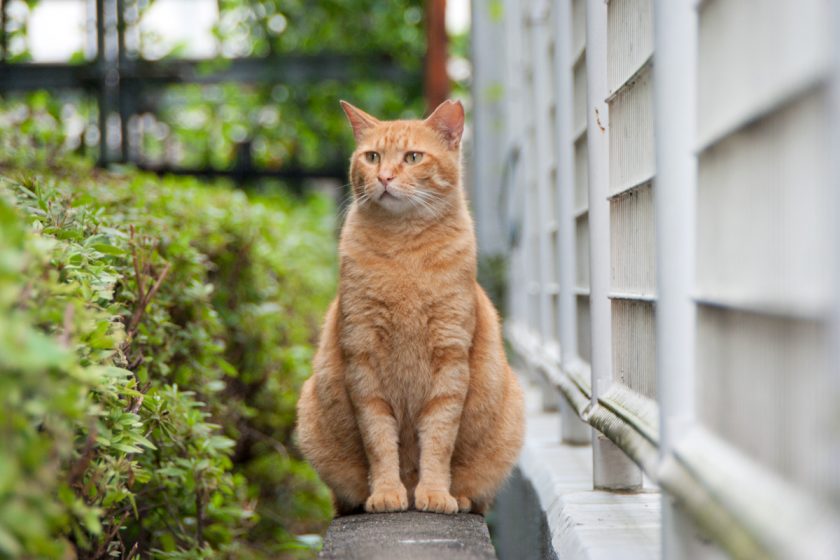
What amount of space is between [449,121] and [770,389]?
196 cm

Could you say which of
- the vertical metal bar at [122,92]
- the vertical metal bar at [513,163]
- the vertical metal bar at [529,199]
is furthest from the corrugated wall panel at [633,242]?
the vertical metal bar at [122,92]

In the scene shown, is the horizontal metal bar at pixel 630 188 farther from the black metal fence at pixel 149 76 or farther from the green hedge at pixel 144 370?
the black metal fence at pixel 149 76

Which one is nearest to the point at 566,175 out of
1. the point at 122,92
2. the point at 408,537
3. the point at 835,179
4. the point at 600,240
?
the point at 600,240

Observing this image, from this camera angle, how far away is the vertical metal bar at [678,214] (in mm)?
1542

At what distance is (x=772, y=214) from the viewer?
44.2 inches

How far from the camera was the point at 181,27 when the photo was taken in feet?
32.9

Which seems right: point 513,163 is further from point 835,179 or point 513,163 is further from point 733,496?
point 835,179

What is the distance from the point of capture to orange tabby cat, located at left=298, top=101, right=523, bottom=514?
2.57m

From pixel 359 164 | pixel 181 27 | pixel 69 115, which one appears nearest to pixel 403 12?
pixel 181 27

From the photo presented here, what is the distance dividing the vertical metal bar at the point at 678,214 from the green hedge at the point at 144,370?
0.90 meters

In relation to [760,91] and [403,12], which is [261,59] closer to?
[403,12]

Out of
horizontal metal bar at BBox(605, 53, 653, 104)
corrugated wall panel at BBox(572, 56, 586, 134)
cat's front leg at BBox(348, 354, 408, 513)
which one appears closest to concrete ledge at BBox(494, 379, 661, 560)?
cat's front leg at BBox(348, 354, 408, 513)

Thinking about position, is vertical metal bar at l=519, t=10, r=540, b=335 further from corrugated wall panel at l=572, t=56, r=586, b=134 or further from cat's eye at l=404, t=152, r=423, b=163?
cat's eye at l=404, t=152, r=423, b=163

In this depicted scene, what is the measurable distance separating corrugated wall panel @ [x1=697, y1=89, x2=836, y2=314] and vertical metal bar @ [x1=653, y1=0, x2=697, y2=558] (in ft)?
0.23
